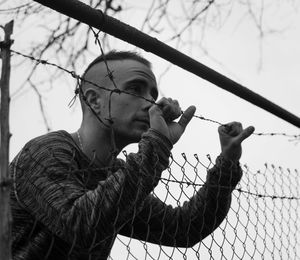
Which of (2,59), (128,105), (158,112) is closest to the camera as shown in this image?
(2,59)

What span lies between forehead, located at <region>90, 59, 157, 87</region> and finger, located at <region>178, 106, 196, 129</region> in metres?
0.44

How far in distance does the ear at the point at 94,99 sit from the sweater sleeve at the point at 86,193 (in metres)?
0.58

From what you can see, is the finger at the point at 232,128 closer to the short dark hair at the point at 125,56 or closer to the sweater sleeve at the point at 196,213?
the sweater sleeve at the point at 196,213

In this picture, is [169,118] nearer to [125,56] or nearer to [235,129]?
[235,129]

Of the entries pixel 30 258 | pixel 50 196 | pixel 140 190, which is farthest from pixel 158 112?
pixel 30 258

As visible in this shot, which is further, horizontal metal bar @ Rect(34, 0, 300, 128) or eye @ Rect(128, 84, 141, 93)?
eye @ Rect(128, 84, 141, 93)

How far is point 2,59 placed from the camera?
5.13 ft

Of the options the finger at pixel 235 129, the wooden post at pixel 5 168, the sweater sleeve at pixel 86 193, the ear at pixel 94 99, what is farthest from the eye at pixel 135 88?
the wooden post at pixel 5 168

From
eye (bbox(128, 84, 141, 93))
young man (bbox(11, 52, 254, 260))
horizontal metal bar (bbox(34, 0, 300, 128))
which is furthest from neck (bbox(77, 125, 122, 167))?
horizontal metal bar (bbox(34, 0, 300, 128))

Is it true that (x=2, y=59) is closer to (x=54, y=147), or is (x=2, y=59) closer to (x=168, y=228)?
(x=54, y=147)

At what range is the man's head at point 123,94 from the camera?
8.96 feet

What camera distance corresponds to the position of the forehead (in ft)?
9.43

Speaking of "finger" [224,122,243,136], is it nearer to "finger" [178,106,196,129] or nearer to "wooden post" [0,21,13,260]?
"finger" [178,106,196,129]

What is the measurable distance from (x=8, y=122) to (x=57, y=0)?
2.15ft
